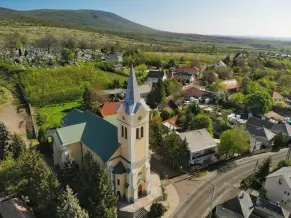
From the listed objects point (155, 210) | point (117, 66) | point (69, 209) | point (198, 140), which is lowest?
point (155, 210)

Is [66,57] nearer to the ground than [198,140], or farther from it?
farther from it

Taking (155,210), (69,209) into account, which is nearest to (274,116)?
(155,210)

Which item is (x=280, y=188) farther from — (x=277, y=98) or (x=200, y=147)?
(x=277, y=98)

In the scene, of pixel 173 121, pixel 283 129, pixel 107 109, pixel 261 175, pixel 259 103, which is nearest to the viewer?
pixel 261 175

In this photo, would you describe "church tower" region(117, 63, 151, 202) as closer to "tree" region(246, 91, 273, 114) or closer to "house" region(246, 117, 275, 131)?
"house" region(246, 117, 275, 131)

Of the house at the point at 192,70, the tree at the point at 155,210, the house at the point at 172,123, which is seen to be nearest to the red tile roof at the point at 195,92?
the house at the point at 172,123

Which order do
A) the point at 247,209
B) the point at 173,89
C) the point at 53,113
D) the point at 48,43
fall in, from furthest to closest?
the point at 48,43 → the point at 173,89 → the point at 53,113 → the point at 247,209

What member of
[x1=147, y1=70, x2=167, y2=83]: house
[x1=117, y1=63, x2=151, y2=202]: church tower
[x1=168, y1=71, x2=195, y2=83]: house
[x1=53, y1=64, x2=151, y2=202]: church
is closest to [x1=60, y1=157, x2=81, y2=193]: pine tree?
[x1=53, y1=64, x2=151, y2=202]: church
